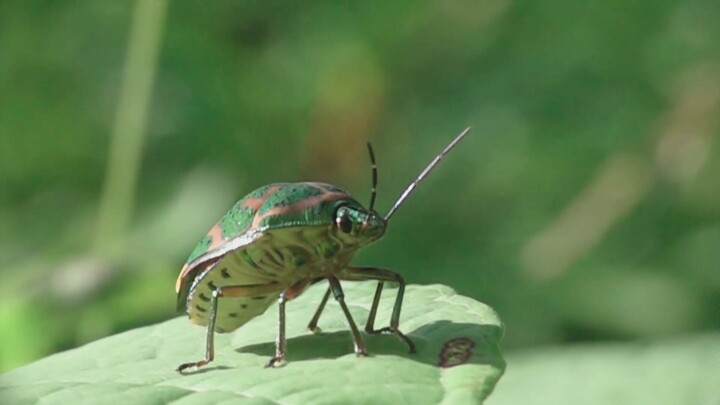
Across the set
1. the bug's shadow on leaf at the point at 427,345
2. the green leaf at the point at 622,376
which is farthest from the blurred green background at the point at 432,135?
the bug's shadow on leaf at the point at 427,345

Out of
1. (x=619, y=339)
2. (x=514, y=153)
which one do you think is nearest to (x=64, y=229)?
(x=514, y=153)

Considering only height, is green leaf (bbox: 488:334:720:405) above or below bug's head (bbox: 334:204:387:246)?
below

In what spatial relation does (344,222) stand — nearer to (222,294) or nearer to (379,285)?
(379,285)

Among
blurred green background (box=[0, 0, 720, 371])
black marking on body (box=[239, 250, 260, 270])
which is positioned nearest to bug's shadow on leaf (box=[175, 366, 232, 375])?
black marking on body (box=[239, 250, 260, 270])

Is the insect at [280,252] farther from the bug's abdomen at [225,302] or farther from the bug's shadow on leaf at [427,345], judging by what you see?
the bug's shadow on leaf at [427,345]

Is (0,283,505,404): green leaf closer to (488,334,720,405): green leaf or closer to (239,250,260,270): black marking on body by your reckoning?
(239,250,260,270): black marking on body

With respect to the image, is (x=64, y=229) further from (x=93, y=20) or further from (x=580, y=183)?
(x=580, y=183)
